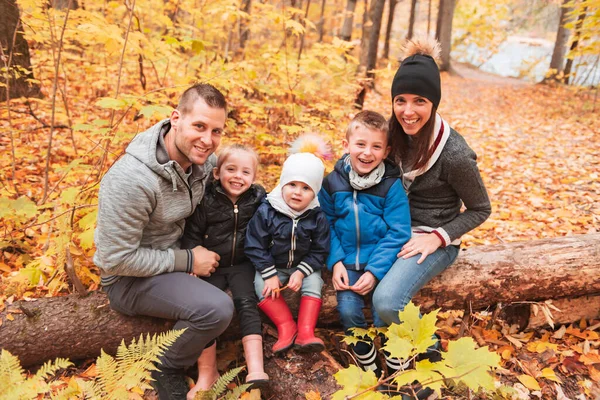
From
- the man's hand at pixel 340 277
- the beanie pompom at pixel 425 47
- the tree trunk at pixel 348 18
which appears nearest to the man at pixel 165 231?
the man's hand at pixel 340 277

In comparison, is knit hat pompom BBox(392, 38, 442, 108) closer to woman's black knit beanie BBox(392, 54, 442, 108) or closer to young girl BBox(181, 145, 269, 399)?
woman's black knit beanie BBox(392, 54, 442, 108)

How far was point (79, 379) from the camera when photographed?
2.56 metres

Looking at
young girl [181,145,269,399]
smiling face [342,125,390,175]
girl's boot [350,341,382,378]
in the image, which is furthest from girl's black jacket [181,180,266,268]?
girl's boot [350,341,382,378]

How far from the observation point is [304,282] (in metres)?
2.72

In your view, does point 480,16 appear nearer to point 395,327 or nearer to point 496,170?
point 496,170

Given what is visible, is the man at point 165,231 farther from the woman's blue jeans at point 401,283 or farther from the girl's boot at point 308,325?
the woman's blue jeans at point 401,283

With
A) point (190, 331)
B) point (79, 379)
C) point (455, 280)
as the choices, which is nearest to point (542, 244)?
point (455, 280)

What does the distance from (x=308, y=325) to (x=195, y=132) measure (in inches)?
56.5

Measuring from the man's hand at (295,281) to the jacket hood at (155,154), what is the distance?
97cm

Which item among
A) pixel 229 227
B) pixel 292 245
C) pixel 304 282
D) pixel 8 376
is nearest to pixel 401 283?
pixel 304 282

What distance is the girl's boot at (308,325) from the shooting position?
2520 mm

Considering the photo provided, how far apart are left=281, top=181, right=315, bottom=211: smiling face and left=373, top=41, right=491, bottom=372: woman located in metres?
0.68

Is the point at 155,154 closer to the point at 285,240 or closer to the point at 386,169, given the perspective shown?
the point at 285,240

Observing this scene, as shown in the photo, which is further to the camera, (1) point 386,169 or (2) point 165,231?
(1) point 386,169
